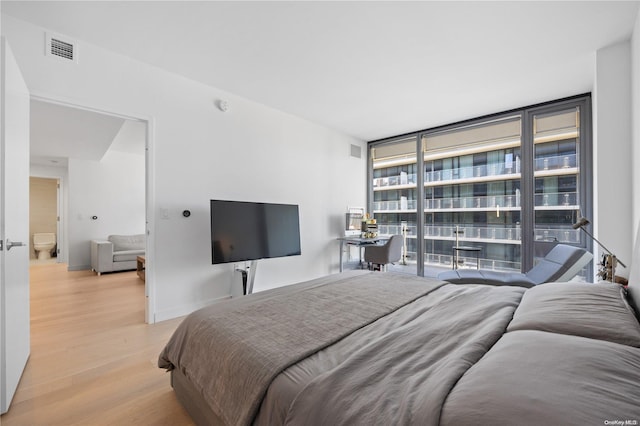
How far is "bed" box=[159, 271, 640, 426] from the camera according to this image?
0.66 metres

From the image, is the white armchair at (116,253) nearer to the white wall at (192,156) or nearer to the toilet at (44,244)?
the toilet at (44,244)

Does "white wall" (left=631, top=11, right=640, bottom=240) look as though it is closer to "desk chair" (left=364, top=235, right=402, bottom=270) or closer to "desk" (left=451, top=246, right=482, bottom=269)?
"desk" (left=451, top=246, right=482, bottom=269)

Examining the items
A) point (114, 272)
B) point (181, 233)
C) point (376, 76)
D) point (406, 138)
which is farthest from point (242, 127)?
point (114, 272)

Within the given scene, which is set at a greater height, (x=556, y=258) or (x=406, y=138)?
(x=406, y=138)

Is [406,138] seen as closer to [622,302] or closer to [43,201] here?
[622,302]

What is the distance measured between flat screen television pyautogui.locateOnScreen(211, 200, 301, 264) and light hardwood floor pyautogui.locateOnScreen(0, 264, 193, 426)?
36.8 inches

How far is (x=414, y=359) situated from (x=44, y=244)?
9.85 meters

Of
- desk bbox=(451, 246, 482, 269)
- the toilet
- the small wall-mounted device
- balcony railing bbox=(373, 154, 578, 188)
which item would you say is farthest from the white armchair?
desk bbox=(451, 246, 482, 269)

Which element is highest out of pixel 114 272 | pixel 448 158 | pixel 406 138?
pixel 406 138

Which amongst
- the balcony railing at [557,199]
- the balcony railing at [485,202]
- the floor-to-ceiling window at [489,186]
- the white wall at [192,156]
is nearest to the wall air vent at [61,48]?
the white wall at [192,156]

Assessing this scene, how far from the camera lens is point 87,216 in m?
6.20

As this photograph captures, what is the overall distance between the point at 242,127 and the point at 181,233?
1.54 meters

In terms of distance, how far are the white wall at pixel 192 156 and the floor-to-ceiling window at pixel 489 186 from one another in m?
1.63

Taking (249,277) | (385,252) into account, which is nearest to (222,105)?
(249,277)
